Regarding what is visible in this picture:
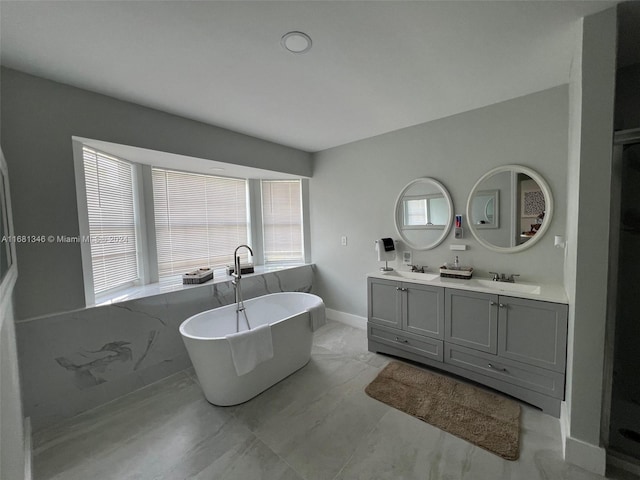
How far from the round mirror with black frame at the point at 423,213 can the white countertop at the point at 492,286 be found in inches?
16.1

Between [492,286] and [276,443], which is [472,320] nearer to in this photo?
[492,286]

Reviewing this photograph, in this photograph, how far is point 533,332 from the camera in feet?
6.19

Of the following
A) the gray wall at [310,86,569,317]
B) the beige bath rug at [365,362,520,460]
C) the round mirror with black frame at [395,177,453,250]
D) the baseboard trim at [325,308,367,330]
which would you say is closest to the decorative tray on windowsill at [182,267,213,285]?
the gray wall at [310,86,569,317]

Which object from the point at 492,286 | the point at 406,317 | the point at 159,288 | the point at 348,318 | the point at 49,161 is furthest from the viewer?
the point at 348,318

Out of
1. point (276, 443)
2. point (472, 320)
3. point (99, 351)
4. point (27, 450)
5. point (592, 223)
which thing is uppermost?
point (592, 223)

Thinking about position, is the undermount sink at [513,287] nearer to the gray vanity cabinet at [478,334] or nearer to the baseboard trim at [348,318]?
the gray vanity cabinet at [478,334]

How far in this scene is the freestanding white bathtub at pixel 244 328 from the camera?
1.94m

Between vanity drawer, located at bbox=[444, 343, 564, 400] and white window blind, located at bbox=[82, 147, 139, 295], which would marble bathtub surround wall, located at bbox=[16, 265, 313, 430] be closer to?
white window blind, located at bbox=[82, 147, 139, 295]

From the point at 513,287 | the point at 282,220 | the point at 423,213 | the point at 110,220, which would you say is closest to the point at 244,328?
the point at 110,220

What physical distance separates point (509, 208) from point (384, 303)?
1482 mm

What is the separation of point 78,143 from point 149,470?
7.81 feet

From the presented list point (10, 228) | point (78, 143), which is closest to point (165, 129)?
point (78, 143)

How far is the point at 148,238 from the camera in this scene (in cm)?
283

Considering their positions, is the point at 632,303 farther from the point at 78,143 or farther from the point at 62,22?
the point at 78,143
